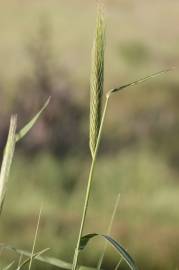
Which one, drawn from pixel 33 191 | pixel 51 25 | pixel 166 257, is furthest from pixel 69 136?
pixel 166 257

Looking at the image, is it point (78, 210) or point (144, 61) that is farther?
point (144, 61)

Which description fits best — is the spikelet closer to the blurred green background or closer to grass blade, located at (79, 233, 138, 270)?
grass blade, located at (79, 233, 138, 270)

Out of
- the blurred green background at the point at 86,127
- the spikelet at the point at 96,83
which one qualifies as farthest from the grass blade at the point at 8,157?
the blurred green background at the point at 86,127

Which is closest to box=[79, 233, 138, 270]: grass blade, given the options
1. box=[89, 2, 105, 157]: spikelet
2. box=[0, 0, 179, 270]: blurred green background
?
box=[89, 2, 105, 157]: spikelet

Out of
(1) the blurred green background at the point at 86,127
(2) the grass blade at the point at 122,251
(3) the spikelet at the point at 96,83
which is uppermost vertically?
(3) the spikelet at the point at 96,83

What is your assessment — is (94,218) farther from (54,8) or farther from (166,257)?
(54,8)

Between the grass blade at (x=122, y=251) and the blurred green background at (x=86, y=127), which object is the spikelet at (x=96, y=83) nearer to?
the grass blade at (x=122, y=251)

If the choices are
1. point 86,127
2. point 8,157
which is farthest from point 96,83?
point 86,127

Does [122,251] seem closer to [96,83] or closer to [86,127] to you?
[96,83]
